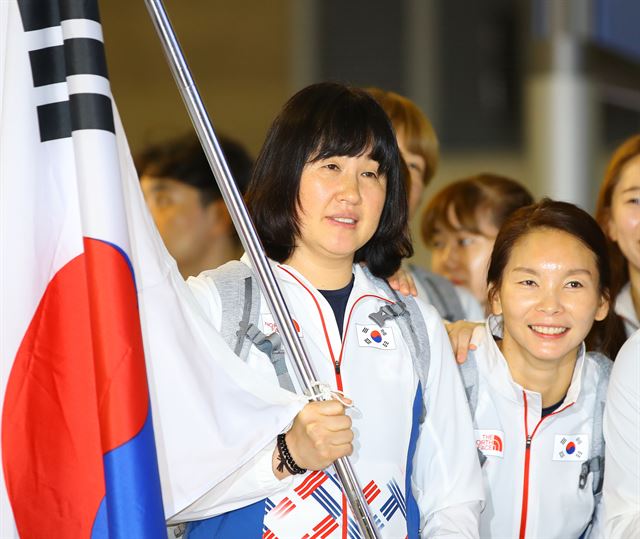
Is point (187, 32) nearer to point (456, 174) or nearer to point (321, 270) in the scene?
point (456, 174)

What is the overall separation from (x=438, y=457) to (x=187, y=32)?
8.75 meters

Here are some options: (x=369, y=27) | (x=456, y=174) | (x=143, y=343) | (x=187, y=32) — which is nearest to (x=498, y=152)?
(x=456, y=174)

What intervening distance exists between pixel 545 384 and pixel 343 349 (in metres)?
0.69

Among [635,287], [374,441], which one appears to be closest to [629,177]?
[635,287]

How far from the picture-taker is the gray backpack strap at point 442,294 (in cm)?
381

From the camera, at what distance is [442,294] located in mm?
3861

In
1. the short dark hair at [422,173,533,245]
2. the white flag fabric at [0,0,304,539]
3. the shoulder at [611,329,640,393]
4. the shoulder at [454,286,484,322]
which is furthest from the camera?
the short dark hair at [422,173,533,245]

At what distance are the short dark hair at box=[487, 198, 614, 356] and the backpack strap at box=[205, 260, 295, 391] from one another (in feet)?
2.58

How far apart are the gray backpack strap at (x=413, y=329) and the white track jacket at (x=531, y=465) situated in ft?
1.10

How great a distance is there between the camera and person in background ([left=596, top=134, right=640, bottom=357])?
342 cm

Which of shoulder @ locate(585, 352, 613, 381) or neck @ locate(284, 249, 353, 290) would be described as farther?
shoulder @ locate(585, 352, 613, 381)

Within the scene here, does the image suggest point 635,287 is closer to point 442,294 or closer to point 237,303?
point 442,294

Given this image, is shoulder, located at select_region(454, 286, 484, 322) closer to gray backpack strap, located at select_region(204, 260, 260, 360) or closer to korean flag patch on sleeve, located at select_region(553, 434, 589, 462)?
korean flag patch on sleeve, located at select_region(553, 434, 589, 462)

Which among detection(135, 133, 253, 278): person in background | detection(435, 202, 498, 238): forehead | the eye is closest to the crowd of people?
detection(435, 202, 498, 238): forehead
